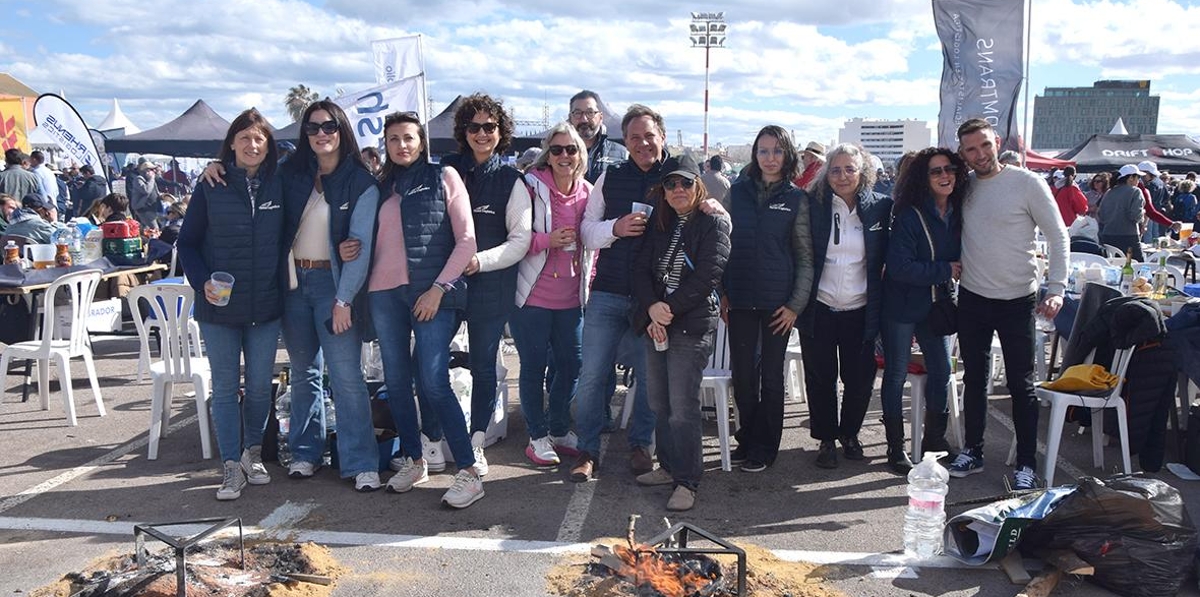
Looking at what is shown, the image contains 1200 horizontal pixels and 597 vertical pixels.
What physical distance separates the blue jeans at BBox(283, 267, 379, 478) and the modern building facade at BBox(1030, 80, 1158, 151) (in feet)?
407

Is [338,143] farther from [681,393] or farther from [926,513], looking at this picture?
[926,513]

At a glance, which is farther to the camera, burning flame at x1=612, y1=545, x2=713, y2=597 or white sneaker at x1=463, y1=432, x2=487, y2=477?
white sneaker at x1=463, y1=432, x2=487, y2=477

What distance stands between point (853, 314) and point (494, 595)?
2503 millimetres

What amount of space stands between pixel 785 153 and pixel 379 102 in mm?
4883

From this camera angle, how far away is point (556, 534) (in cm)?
407

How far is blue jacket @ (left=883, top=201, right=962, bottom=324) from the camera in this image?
4.59 m

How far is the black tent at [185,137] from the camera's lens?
19.0 metres

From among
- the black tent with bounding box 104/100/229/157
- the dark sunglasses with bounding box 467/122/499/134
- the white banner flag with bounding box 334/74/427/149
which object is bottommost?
the dark sunglasses with bounding box 467/122/499/134

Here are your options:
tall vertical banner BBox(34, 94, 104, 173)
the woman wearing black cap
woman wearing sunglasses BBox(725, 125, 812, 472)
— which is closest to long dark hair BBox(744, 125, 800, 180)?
woman wearing sunglasses BBox(725, 125, 812, 472)

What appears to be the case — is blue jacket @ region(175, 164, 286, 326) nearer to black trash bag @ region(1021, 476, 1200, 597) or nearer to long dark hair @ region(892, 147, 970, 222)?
long dark hair @ region(892, 147, 970, 222)

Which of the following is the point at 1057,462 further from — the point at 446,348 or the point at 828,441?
the point at 446,348

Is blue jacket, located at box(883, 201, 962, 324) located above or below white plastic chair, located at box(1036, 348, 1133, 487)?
above

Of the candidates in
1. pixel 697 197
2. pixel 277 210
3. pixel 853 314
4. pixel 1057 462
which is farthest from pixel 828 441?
pixel 277 210

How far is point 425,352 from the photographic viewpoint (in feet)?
14.5
